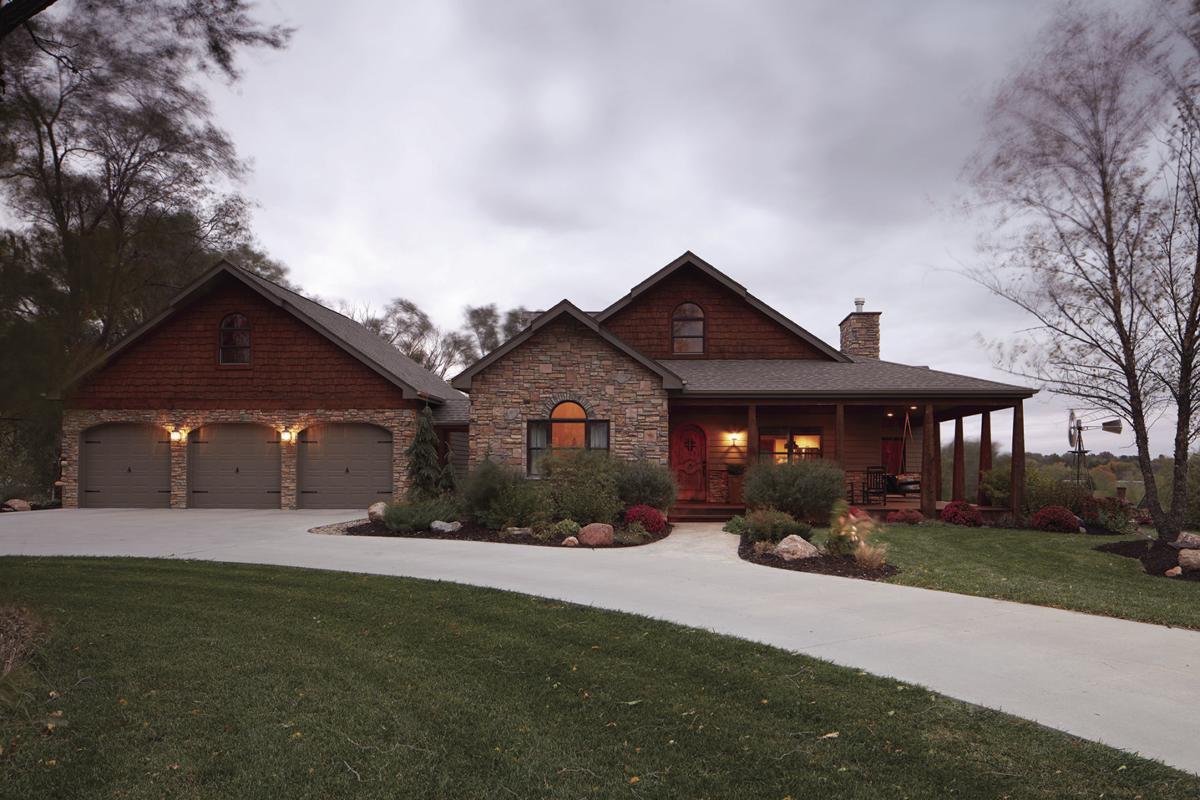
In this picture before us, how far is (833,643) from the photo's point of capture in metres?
5.21

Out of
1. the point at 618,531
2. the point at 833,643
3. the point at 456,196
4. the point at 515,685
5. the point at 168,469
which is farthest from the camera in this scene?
the point at 456,196

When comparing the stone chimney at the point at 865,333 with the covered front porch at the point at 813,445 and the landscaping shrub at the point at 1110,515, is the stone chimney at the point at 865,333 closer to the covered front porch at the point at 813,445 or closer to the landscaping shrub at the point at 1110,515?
the covered front porch at the point at 813,445

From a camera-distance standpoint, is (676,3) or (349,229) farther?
(349,229)

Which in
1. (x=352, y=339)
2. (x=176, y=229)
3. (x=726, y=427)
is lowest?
(x=726, y=427)

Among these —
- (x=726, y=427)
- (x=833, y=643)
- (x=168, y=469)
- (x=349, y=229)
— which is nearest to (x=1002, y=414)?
(x=726, y=427)

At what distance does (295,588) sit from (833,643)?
5469 mm

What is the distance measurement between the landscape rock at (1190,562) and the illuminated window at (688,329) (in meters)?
10.8

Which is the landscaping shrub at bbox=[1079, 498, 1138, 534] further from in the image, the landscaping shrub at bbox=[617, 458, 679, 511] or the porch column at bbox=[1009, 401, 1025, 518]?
the landscaping shrub at bbox=[617, 458, 679, 511]

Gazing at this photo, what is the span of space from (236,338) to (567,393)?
8.73 metres

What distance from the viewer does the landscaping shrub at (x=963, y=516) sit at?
13.6m

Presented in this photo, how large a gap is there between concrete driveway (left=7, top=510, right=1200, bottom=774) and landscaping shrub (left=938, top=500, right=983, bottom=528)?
5.56 m

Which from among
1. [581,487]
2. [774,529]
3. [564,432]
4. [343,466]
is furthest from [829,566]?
[343,466]

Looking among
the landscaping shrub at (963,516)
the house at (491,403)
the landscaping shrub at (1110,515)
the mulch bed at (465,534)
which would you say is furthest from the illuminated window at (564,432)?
the landscaping shrub at (1110,515)

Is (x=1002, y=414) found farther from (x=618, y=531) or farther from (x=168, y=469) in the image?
(x=168, y=469)
